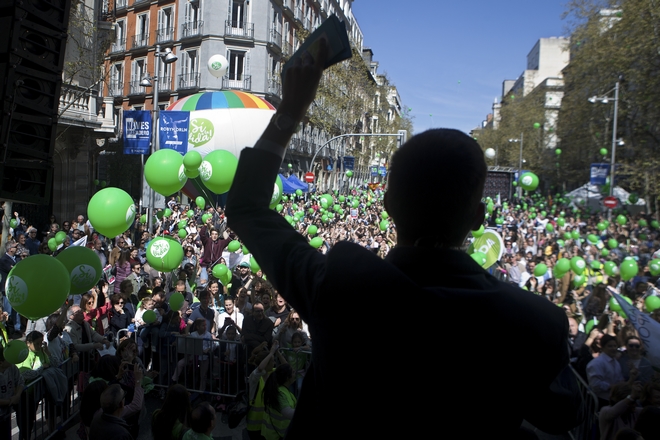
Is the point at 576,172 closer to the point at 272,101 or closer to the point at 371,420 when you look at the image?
the point at 272,101

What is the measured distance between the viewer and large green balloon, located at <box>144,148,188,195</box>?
8641 mm

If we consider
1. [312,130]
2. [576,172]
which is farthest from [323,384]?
[312,130]

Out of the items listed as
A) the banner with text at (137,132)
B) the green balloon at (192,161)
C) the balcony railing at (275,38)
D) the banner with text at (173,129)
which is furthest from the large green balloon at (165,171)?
the balcony railing at (275,38)

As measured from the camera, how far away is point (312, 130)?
50.0 meters

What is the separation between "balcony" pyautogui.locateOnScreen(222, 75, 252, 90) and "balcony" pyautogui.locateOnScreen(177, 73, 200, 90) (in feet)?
5.69

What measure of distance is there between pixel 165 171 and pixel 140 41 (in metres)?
36.2

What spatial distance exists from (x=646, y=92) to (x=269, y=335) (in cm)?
2185

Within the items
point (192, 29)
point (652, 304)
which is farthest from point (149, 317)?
point (192, 29)

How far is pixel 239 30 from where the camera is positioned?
3662 cm

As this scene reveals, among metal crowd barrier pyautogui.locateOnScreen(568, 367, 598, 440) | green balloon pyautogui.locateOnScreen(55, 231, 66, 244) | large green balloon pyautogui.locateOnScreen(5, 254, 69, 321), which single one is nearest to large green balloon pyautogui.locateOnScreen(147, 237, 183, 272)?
large green balloon pyautogui.locateOnScreen(5, 254, 69, 321)

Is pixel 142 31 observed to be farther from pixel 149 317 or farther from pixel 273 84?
pixel 149 317

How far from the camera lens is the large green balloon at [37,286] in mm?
5039

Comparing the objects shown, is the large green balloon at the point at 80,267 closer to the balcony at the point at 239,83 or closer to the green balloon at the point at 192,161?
the green balloon at the point at 192,161

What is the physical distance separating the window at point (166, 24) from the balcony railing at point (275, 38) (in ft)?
22.4
